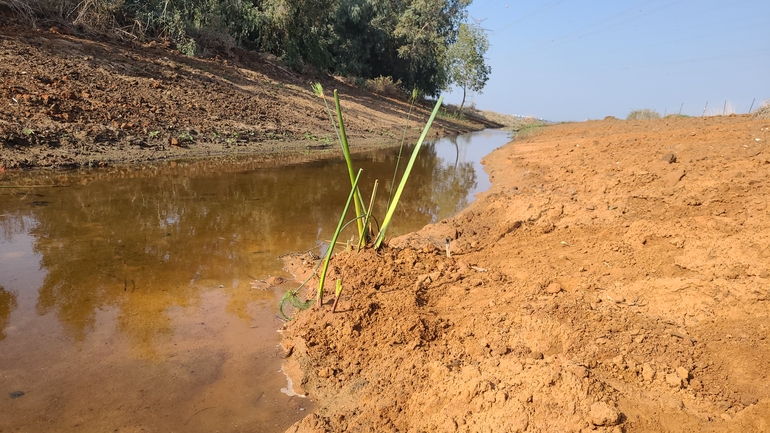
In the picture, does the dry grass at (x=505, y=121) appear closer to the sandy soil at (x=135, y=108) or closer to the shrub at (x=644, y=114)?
the shrub at (x=644, y=114)

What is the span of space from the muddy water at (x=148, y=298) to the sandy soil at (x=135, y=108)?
133 cm

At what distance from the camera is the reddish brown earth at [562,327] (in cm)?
185

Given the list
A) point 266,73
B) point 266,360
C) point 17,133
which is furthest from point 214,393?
point 266,73

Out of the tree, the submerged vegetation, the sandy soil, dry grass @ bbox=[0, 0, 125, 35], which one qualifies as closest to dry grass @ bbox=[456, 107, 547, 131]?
the tree

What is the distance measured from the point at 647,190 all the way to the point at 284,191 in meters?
4.37

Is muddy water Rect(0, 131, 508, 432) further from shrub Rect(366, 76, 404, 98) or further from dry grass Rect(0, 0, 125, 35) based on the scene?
shrub Rect(366, 76, 404, 98)

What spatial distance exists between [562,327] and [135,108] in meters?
8.89

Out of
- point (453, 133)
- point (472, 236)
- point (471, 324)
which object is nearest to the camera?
point (471, 324)

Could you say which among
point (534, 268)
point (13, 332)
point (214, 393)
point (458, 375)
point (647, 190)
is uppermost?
point (647, 190)

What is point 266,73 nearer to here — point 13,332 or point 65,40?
point 65,40

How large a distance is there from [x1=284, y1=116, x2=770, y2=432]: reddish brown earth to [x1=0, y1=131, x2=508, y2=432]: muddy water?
330 millimetres

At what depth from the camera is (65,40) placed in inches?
395

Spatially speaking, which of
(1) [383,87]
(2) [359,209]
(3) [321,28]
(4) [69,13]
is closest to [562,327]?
(2) [359,209]

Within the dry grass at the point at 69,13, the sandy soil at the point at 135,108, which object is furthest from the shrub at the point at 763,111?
the dry grass at the point at 69,13
